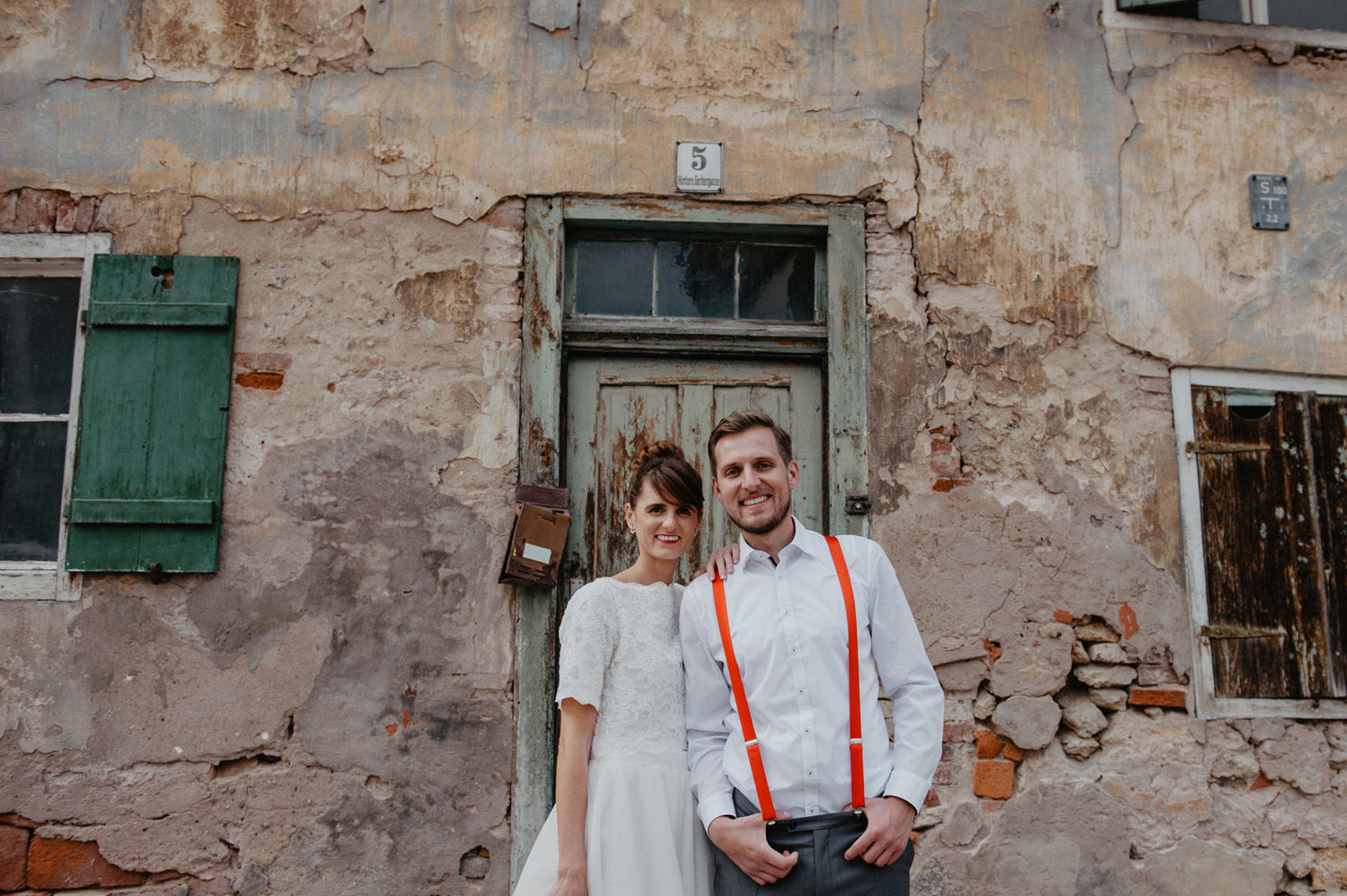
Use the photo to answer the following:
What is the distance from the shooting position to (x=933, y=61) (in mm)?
3637

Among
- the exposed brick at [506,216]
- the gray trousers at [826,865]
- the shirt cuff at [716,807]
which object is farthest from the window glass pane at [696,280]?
the gray trousers at [826,865]

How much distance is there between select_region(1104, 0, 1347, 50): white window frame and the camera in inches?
146

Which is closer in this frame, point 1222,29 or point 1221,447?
point 1221,447

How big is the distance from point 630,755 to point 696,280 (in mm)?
2087

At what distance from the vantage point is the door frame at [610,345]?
3215mm

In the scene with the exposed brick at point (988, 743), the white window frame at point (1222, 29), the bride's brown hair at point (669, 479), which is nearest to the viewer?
the bride's brown hair at point (669, 479)

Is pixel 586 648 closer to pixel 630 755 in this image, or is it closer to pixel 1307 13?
pixel 630 755

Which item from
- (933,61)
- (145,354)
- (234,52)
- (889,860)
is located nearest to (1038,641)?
(889,860)

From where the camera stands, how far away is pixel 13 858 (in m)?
3.07

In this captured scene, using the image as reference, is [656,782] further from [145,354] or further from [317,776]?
[145,354]

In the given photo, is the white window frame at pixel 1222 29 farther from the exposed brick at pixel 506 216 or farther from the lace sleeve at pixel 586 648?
the lace sleeve at pixel 586 648

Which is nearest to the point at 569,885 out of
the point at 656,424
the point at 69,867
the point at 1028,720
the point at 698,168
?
Result: the point at 656,424

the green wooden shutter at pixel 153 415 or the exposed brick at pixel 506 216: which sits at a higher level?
the exposed brick at pixel 506 216

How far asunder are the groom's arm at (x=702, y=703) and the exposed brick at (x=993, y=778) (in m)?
1.55
